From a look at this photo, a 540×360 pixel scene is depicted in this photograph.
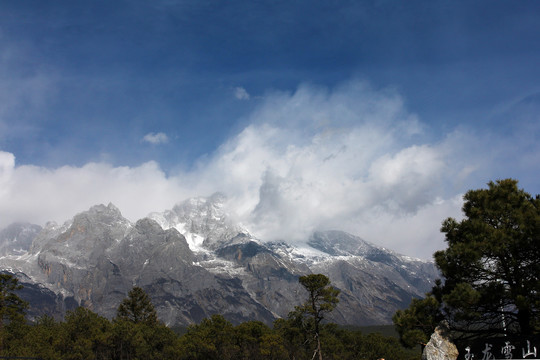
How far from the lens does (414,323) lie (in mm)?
21500

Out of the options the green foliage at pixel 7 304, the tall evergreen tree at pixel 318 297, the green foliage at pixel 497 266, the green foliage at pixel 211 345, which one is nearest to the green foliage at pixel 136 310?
the green foliage at pixel 211 345

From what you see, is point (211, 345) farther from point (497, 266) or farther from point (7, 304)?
point (497, 266)

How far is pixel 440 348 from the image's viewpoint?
19953 millimetres

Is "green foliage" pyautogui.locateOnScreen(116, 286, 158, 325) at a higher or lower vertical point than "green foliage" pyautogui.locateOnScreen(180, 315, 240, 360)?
higher

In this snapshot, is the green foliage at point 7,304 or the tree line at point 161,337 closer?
the green foliage at point 7,304

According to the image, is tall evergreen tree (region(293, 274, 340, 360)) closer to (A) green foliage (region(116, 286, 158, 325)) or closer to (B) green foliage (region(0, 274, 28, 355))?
(B) green foliage (region(0, 274, 28, 355))

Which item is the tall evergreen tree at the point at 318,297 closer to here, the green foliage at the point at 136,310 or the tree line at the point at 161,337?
the tree line at the point at 161,337

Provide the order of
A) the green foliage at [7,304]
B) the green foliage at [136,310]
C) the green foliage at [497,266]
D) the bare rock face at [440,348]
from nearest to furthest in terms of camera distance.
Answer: the green foliage at [497,266] → the bare rock face at [440,348] → the green foliage at [7,304] → the green foliage at [136,310]

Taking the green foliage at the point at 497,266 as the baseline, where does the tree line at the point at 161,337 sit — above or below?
below

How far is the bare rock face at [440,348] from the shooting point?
19.7 meters

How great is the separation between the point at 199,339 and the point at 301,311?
89.5ft

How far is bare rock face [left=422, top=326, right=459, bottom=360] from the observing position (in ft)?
64.6

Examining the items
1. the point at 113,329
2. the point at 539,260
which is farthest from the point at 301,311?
the point at 539,260

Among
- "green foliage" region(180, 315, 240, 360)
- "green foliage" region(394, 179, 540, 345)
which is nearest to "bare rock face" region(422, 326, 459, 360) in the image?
"green foliage" region(394, 179, 540, 345)
